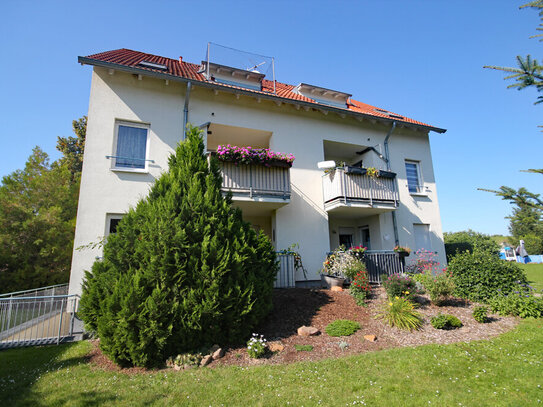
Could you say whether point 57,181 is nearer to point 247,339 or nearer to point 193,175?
point 193,175

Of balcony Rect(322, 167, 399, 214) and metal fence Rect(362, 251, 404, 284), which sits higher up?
balcony Rect(322, 167, 399, 214)

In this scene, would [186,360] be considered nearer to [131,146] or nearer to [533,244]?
[131,146]

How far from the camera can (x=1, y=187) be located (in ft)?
59.9

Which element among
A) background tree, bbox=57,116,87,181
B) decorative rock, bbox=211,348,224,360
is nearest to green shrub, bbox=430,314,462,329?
decorative rock, bbox=211,348,224,360

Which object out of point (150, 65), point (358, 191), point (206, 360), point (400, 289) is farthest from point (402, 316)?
point (150, 65)

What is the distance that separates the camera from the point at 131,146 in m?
9.63

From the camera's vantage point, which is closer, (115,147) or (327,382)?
(327,382)

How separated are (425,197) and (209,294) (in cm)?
1249

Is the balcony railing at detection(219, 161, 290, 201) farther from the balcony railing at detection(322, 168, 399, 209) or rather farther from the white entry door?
the white entry door

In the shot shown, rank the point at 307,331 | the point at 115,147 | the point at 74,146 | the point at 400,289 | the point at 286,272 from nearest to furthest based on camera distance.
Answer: the point at 307,331
the point at 400,289
the point at 115,147
the point at 286,272
the point at 74,146

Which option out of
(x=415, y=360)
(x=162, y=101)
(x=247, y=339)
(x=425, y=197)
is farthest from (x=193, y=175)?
(x=425, y=197)

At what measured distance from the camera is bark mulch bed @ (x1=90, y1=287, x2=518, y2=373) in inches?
213

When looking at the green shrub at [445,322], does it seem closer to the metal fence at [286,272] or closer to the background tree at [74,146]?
the metal fence at [286,272]

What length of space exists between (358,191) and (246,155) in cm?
481
